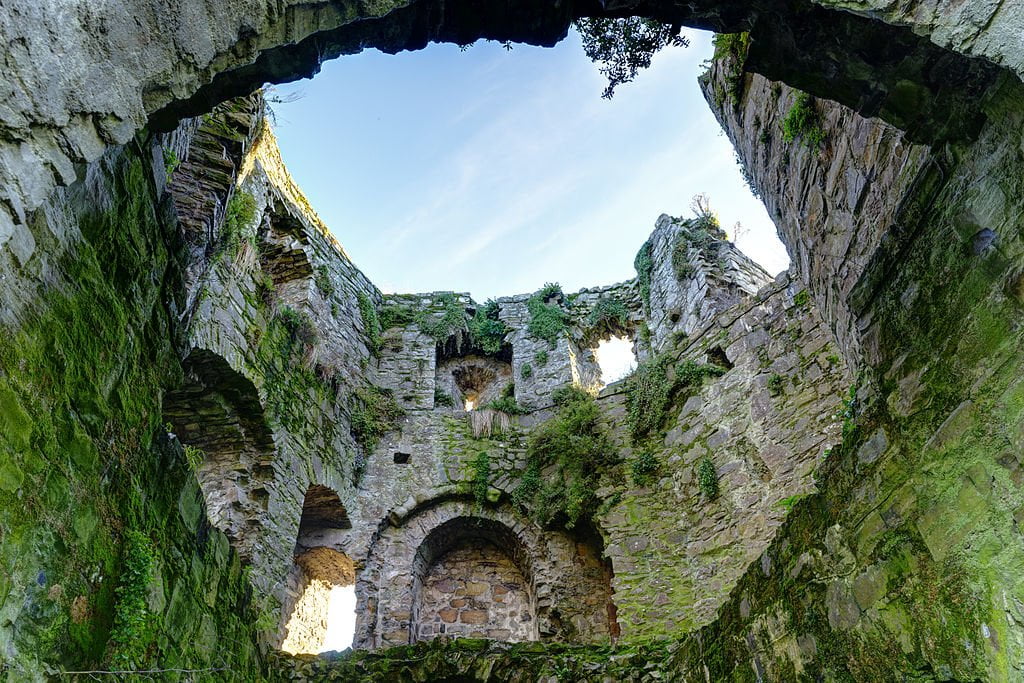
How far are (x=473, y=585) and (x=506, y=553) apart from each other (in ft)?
2.21

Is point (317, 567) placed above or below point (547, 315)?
below

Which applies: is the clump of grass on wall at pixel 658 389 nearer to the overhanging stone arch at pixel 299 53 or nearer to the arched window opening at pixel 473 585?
the arched window opening at pixel 473 585

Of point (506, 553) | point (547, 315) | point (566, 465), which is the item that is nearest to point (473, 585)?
point (506, 553)

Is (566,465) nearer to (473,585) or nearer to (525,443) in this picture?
(525,443)

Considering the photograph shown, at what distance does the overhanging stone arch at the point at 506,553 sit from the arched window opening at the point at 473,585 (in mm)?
33

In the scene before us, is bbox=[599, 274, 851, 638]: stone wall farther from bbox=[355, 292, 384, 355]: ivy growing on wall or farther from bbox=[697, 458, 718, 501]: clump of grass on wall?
bbox=[355, 292, 384, 355]: ivy growing on wall

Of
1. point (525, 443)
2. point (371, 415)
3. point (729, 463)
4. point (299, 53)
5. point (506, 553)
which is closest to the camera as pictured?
point (299, 53)

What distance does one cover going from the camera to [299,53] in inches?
122

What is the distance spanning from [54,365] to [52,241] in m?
0.53

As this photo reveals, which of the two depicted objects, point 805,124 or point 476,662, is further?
point 476,662

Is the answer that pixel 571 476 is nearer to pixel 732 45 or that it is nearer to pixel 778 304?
pixel 778 304

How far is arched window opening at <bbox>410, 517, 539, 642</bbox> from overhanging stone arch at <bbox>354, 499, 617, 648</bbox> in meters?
0.03

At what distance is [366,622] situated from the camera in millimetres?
8945

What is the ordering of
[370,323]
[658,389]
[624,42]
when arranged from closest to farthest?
[624,42] < [658,389] < [370,323]
